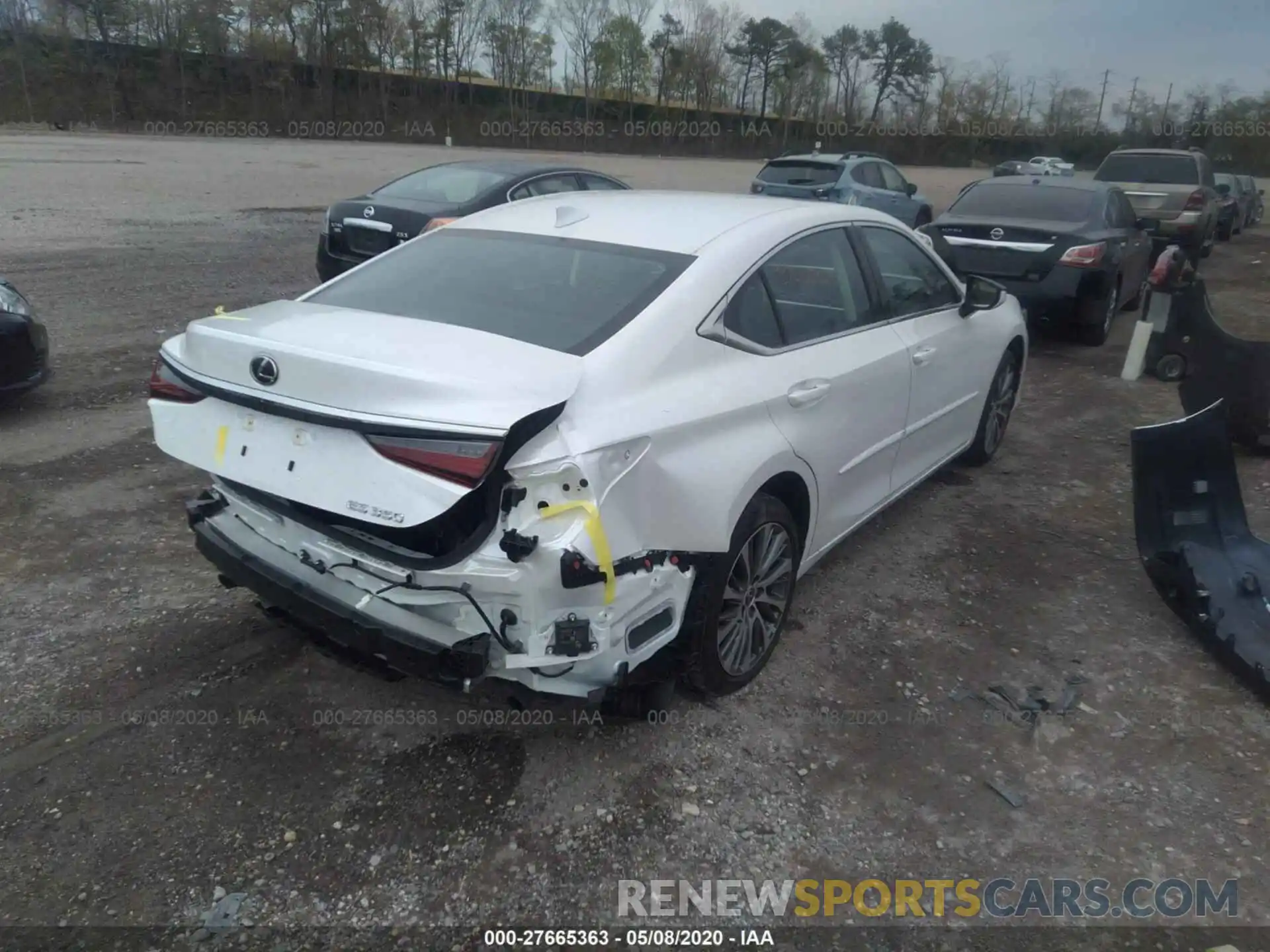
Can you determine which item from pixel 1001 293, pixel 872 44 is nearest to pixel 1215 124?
pixel 872 44

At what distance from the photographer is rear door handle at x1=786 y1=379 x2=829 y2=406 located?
333 cm

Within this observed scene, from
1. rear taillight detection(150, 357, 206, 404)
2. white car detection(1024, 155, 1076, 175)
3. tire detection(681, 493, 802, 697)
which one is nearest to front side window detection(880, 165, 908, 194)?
tire detection(681, 493, 802, 697)

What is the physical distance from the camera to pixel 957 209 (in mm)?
9492

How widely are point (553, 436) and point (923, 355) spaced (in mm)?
2429

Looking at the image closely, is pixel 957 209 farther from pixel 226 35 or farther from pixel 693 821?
pixel 226 35

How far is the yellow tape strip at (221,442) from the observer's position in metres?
2.81

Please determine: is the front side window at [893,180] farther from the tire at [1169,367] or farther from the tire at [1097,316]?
the tire at [1169,367]

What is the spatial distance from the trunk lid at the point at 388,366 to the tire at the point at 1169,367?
5.54 metres

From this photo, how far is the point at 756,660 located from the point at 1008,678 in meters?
1.03

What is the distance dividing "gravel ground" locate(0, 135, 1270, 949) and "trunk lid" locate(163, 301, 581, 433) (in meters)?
1.21

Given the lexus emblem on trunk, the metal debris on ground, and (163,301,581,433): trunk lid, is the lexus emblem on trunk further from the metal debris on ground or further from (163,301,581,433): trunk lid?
the metal debris on ground

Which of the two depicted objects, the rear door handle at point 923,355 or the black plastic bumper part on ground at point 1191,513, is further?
the rear door handle at point 923,355

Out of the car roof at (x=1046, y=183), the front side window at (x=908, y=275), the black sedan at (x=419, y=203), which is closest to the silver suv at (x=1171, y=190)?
the car roof at (x=1046, y=183)

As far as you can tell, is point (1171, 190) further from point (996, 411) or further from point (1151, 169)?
point (996, 411)
